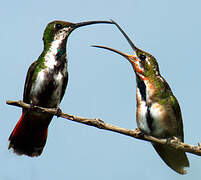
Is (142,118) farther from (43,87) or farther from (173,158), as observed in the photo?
(43,87)

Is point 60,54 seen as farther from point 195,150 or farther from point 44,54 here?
point 195,150

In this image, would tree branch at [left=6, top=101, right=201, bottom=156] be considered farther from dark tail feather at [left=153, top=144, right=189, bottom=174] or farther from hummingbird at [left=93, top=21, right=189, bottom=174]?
dark tail feather at [left=153, top=144, right=189, bottom=174]

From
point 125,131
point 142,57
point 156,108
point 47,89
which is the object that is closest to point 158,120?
point 156,108

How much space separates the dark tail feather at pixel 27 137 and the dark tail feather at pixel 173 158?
94.0 inches

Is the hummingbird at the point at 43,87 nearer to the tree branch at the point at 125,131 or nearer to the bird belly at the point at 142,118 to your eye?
the tree branch at the point at 125,131

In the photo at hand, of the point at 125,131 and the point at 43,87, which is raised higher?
the point at 43,87

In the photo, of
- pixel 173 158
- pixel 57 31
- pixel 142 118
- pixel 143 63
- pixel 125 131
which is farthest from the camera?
pixel 57 31

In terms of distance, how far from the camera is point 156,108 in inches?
285

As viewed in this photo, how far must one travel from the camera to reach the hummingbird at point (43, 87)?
8.02 m

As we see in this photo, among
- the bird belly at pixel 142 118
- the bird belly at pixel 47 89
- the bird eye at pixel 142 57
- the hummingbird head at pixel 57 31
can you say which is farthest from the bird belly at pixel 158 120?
the hummingbird head at pixel 57 31

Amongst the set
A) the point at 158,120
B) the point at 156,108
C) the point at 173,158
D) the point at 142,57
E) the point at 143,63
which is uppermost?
the point at 142,57

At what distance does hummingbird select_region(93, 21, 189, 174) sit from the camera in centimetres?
722

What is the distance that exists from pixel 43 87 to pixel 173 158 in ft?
9.01

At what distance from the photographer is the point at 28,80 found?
27.2 ft
